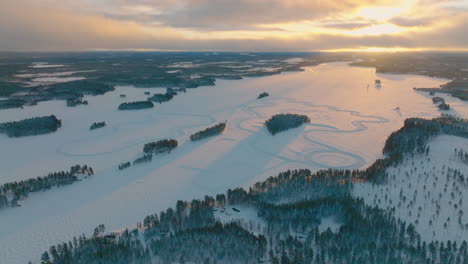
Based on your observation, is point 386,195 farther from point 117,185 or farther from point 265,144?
point 117,185

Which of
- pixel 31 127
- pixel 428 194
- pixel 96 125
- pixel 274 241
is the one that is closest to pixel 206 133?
pixel 96 125

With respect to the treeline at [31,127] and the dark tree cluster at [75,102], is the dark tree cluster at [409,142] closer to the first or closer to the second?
the treeline at [31,127]

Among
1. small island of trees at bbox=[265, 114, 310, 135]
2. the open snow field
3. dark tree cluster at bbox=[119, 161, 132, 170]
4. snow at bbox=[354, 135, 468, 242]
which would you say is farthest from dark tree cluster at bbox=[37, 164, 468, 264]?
small island of trees at bbox=[265, 114, 310, 135]

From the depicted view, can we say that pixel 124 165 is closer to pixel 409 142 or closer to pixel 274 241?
pixel 274 241

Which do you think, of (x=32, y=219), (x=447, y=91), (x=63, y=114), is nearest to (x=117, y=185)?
(x=32, y=219)

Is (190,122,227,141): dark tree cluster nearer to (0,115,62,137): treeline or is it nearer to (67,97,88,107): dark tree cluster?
(0,115,62,137): treeline
